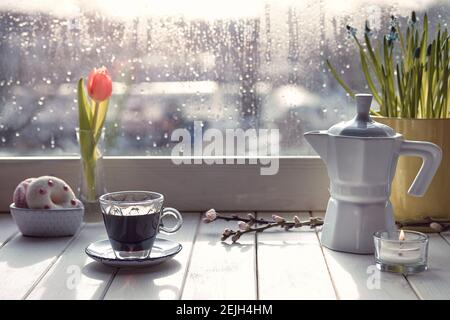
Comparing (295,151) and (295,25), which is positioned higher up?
(295,25)

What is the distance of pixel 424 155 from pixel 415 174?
12 centimetres

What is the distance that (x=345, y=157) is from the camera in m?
1.19

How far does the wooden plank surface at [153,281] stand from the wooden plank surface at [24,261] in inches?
4.2

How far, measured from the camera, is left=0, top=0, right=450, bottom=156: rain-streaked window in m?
1.51

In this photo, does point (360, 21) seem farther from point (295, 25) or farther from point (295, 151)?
point (295, 151)

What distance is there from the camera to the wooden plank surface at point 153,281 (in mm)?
1005

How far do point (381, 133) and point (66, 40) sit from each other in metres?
0.63

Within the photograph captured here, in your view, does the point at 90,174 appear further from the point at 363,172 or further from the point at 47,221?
the point at 363,172

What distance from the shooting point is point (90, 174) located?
4.65ft

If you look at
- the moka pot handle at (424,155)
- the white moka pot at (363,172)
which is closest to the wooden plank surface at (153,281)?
the white moka pot at (363,172)

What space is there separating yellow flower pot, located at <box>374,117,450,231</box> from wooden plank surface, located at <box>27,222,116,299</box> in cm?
49

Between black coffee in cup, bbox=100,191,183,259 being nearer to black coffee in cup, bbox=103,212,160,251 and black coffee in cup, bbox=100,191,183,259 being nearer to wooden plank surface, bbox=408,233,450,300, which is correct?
black coffee in cup, bbox=103,212,160,251

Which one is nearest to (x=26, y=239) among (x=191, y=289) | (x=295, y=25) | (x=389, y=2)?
(x=191, y=289)

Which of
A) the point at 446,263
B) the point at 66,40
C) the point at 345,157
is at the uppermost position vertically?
the point at 66,40
